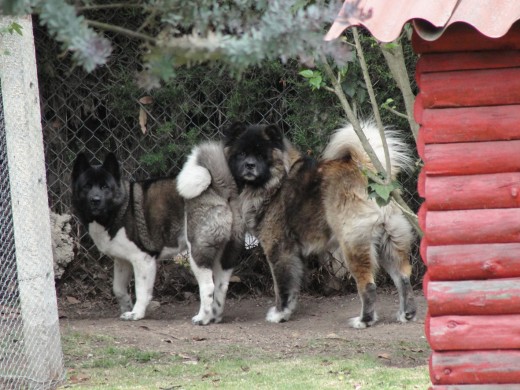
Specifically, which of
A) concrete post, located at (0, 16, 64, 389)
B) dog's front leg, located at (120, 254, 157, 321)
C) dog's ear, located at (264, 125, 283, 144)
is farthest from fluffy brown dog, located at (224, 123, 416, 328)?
concrete post, located at (0, 16, 64, 389)

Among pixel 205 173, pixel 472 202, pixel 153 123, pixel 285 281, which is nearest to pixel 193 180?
pixel 205 173

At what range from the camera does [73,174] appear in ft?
28.6

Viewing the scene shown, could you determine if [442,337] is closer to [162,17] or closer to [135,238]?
[162,17]

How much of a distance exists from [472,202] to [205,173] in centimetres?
388

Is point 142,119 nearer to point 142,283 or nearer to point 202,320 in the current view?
point 142,283

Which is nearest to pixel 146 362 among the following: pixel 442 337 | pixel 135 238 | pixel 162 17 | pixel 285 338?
pixel 285 338

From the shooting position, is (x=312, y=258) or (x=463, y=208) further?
(x=312, y=258)

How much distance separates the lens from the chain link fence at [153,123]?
938 centimetres

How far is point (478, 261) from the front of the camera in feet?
16.4

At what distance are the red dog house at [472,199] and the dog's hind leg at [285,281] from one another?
3.51 metres

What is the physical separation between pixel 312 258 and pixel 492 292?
4583 mm

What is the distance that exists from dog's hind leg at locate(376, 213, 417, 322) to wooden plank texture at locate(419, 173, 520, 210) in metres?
2.96

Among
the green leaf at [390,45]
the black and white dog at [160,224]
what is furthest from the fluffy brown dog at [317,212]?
the green leaf at [390,45]

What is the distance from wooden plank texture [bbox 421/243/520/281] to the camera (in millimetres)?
4988
